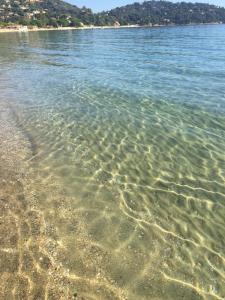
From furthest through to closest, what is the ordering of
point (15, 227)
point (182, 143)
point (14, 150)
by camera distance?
point (182, 143) → point (14, 150) → point (15, 227)

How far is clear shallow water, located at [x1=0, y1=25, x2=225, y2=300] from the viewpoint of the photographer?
634 cm

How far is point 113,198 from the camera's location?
8969 millimetres

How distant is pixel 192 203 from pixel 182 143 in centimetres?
424

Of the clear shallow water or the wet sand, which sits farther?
the clear shallow water

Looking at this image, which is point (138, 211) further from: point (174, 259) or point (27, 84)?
point (27, 84)

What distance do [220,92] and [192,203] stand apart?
45.6 feet

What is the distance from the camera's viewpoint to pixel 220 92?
20562 millimetres

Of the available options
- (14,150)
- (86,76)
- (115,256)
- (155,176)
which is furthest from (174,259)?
(86,76)

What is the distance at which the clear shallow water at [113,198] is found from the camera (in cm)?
634

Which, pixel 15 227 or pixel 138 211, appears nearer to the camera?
pixel 15 227

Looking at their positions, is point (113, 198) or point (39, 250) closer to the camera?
point (39, 250)

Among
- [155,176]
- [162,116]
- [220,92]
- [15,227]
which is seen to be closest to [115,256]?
[15,227]

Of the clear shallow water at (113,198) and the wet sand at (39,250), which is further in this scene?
the clear shallow water at (113,198)

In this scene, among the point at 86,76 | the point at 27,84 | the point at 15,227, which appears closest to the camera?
the point at 15,227
